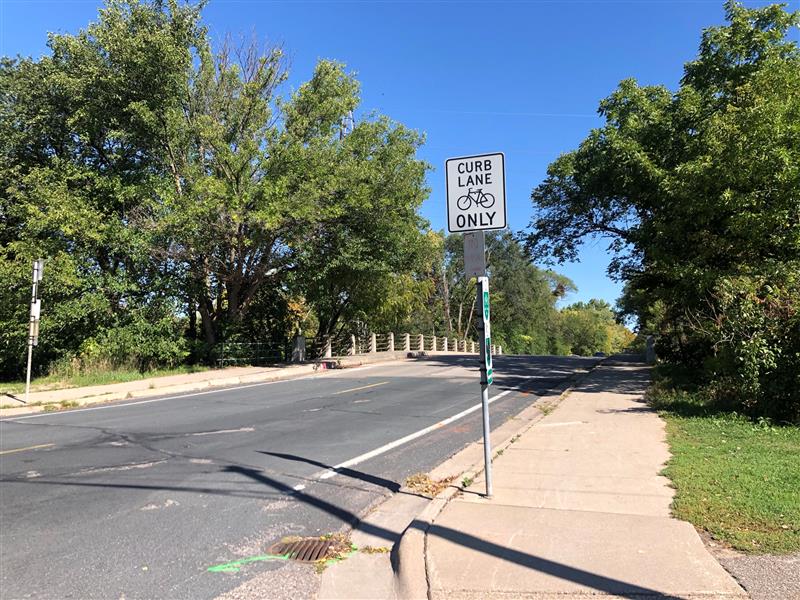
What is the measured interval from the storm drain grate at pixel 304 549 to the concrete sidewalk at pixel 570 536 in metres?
0.75

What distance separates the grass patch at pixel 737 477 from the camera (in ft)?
15.0

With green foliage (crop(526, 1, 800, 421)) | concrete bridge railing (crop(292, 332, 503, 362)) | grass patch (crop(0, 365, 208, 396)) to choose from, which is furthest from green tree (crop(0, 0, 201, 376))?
green foliage (crop(526, 1, 800, 421))

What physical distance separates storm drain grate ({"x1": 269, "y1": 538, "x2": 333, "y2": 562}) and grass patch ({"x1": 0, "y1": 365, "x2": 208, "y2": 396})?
13.7m

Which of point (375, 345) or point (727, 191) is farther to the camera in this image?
point (375, 345)

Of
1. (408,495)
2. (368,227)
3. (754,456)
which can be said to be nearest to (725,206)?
(754,456)

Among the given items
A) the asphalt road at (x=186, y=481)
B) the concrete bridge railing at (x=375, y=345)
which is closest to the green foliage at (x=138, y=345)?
the concrete bridge railing at (x=375, y=345)

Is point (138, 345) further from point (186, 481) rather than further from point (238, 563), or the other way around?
point (238, 563)

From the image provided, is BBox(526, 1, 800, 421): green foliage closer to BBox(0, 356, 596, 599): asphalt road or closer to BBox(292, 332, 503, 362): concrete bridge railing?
BBox(0, 356, 596, 599): asphalt road

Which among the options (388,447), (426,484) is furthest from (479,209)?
(388,447)

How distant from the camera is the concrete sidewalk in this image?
3.75 meters

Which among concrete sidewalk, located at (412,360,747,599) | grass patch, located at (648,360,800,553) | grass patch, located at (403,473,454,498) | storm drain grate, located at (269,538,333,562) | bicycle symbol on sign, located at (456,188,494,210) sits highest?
bicycle symbol on sign, located at (456,188,494,210)

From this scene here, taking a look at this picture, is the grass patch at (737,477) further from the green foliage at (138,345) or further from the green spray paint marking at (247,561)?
the green foliage at (138,345)

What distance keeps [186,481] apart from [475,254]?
4182 mm

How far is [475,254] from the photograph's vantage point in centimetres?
600
